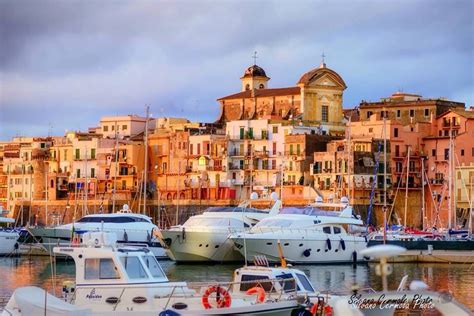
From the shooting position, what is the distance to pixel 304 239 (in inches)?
2367

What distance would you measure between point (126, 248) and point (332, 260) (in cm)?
3069

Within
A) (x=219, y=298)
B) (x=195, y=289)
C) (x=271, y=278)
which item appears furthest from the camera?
(x=271, y=278)

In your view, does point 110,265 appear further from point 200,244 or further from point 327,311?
point 200,244

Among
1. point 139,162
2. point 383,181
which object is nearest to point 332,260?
point 383,181

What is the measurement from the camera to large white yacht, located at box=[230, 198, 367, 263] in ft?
194

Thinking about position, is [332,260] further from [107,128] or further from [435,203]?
[107,128]

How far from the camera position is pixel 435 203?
92312mm

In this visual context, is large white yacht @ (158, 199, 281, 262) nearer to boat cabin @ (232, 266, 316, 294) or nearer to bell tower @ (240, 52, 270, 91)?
boat cabin @ (232, 266, 316, 294)

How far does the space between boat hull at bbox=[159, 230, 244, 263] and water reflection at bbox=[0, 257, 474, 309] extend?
0.85 metres

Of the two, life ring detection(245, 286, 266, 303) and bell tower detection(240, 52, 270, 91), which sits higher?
bell tower detection(240, 52, 270, 91)

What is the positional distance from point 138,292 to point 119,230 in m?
36.9

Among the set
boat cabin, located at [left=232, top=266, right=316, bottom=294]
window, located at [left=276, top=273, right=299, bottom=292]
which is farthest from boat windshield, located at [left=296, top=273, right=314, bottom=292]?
window, located at [left=276, top=273, right=299, bottom=292]

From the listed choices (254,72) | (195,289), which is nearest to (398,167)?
(254,72)

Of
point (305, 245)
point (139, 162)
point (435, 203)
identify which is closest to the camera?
point (305, 245)
